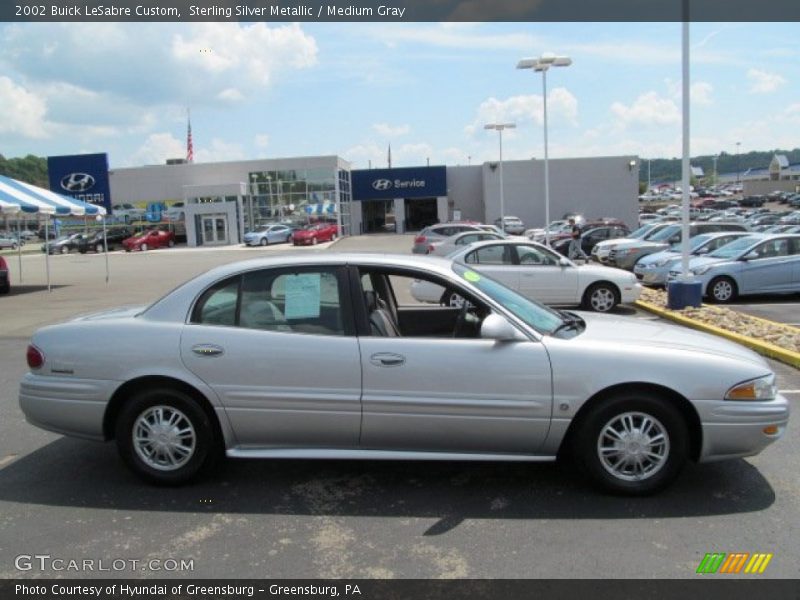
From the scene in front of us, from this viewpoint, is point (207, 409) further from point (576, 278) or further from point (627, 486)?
point (576, 278)

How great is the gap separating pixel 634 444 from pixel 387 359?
1.60 metres

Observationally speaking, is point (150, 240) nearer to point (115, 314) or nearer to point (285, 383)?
point (115, 314)

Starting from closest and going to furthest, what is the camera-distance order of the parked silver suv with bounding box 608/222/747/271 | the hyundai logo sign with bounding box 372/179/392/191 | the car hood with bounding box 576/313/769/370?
the car hood with bounding box 576/313/769/370 → the parked silver suv with bounding box 608/222/747/271 → the hyundai logo sign with bounding box 372/179/392/191

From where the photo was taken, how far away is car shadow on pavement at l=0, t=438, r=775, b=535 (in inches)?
160

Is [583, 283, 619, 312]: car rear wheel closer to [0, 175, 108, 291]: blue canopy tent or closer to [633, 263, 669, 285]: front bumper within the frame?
[633, 263, 669, 285]: front bumper

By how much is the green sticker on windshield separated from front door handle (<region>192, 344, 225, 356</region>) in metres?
1.69

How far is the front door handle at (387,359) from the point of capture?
164 inches

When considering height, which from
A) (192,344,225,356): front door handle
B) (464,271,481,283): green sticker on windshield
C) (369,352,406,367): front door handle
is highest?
(464,271,481,283): green sticker on windshield

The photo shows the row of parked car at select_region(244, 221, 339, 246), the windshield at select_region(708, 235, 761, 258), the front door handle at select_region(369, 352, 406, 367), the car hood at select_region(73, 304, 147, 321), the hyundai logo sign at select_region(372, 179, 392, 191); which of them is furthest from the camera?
the hyundai logo sign at select_region(372, 179, 392, 191)

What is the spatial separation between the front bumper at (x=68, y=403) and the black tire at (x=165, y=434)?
0.53 ft

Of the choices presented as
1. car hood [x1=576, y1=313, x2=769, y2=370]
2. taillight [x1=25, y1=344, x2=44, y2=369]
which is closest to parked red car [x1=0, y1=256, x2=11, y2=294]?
taillight [x1=25, y1=344, x2=44, y2=369]

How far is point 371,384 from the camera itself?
4.18 metres

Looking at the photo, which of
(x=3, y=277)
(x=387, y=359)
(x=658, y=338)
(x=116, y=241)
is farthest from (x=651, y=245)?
A: (x=116, y=241)
